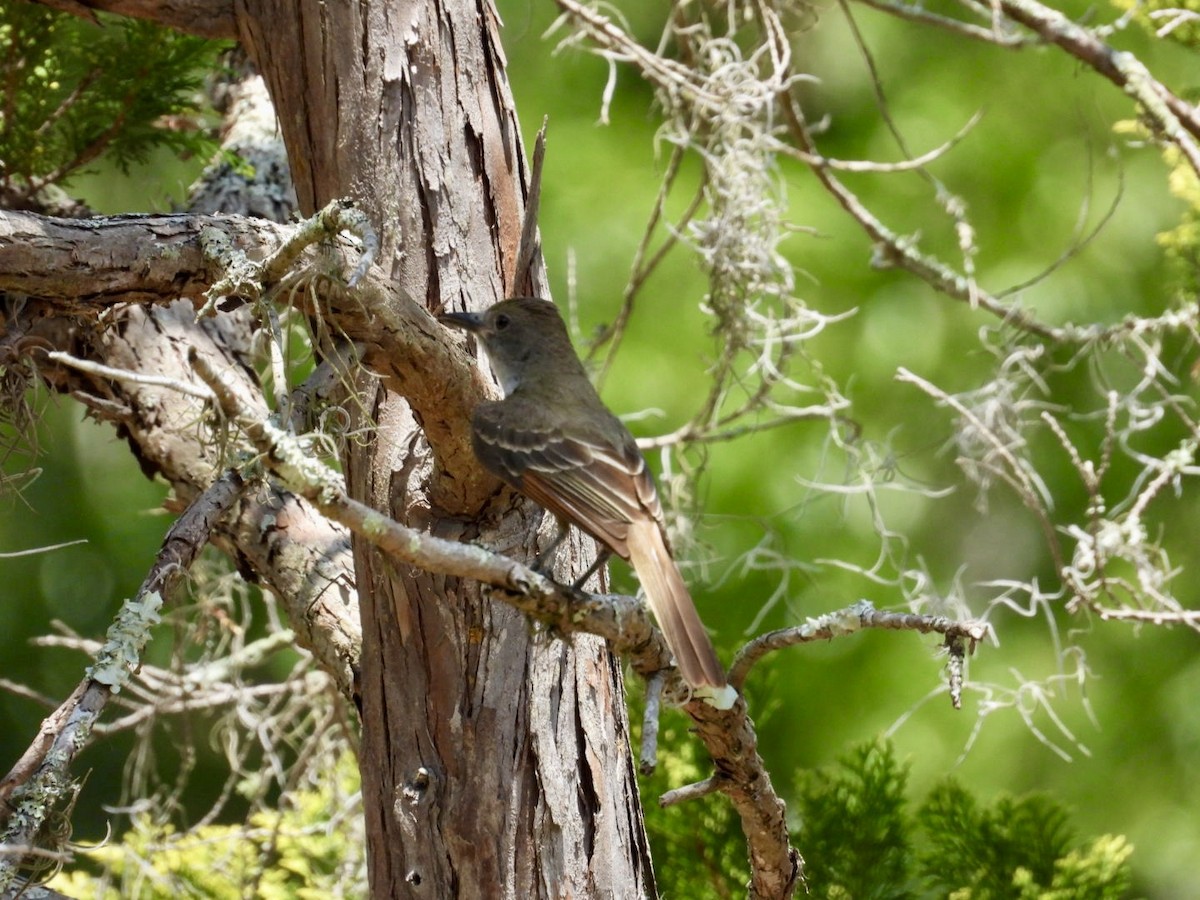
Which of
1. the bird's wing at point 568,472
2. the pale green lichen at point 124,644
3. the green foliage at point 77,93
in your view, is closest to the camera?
the pale green lichen at point 124,644

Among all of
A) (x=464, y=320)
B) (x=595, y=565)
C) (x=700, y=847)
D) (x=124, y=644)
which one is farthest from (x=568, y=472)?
(x=700, y=847)

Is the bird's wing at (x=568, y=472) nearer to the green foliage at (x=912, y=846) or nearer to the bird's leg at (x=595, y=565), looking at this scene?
the bird's leg at (x=595, y=565)

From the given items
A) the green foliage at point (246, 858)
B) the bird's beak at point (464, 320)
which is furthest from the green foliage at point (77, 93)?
the green foliage at point (246, 858)

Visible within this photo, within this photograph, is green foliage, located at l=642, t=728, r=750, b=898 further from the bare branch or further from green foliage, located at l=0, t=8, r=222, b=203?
green foliage, located at l=0, t=8, r=222, b=203

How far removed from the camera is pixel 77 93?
3377mm

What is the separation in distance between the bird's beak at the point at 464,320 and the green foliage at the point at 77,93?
1060 millimetres

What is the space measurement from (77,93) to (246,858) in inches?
92.4

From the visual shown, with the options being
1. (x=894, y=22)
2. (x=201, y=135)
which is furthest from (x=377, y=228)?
(x=894, y=22)

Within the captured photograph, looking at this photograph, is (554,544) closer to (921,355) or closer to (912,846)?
(912,846)

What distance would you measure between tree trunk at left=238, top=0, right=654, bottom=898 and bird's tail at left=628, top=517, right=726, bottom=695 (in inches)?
10.3

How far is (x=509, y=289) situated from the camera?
3088 millimetres

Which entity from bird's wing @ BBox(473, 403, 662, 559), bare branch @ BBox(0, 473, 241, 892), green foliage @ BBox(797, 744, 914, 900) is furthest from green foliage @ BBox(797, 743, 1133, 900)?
bare branch @ BBox(0, 473, 241, 892)

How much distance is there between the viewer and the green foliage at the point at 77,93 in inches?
131

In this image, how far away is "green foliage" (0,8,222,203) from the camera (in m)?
3.32
